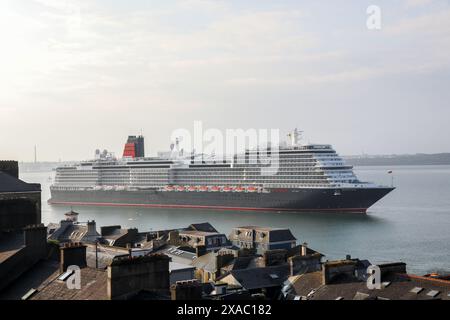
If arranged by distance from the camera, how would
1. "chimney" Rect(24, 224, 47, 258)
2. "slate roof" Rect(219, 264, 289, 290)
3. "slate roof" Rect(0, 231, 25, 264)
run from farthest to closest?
1. "slate roof" Rect(219, 264, 289, 290)
2. "chimney" Rect(24, 224, 47, 258)
3. "slate roof" Rect(0, 231, 25, 264)

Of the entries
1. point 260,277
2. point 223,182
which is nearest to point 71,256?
point 260,277

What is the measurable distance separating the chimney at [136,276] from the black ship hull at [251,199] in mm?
75411

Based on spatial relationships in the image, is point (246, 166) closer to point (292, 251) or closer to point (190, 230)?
point (190, 230)

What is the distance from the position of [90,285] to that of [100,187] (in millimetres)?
114002

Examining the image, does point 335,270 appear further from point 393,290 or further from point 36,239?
point 36,239

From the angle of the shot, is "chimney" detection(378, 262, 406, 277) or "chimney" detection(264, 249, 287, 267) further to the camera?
"chimney" detection(264, 249, 287, 267)

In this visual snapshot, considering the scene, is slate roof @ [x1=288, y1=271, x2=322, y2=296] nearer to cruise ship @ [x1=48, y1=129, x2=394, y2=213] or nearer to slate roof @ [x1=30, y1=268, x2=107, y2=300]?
slate roof @ [x1=30, y1=268, x2=107, y2=300]

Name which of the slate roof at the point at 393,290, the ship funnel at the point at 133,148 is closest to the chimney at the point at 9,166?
the slate roof at the point at 393,290

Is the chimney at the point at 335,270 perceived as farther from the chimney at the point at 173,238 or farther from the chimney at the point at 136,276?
the chimney at the point at 173,238

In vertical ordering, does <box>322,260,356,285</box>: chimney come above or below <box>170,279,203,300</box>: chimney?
below

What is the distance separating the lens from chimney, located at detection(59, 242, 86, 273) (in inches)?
625

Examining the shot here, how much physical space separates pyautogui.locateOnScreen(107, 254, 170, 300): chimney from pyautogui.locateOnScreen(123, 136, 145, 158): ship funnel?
123 meters

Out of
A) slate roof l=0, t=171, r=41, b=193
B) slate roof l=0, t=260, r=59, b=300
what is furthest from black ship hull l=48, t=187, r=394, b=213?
slate roof l=0, t=260, r=59, b=300

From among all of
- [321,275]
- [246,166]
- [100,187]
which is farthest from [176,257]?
[100,187]
